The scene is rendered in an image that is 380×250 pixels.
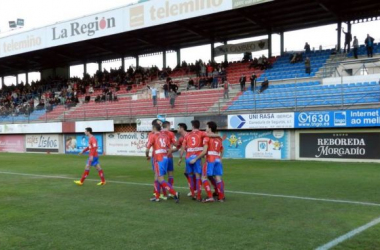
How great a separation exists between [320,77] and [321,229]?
804 inches

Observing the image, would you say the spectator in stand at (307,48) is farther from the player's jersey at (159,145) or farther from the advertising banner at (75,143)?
the player's jersey at (159,145)

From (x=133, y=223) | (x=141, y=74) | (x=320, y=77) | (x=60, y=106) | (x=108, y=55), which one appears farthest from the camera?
(x=108, y=55)

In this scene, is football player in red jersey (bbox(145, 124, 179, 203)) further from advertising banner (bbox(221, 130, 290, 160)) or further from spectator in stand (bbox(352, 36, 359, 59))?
spectator in stand (bbox(352, 36, 359, 59))

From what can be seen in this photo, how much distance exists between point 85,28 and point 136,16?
533cm

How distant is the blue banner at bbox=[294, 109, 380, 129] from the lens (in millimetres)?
18186

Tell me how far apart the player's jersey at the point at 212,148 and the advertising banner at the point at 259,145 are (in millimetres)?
12157

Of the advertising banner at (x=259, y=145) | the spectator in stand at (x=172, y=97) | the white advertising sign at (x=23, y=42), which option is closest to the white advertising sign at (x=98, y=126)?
the spectator in stand at (x=172, y=97)

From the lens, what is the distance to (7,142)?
1465 inches

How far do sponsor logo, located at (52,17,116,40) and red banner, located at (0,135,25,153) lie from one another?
933cm

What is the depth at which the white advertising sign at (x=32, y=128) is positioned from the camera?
31844 mm

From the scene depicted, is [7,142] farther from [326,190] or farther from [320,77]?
[326,190]

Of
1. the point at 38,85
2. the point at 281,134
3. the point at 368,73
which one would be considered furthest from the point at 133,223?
the point at 38,85

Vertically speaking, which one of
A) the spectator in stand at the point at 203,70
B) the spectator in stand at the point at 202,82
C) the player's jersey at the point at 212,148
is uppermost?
the spectator in stand at the point at 203,70

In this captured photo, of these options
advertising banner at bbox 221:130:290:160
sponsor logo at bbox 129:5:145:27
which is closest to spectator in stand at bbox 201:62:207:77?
sponsor logo at bbox 129:5:145:27
